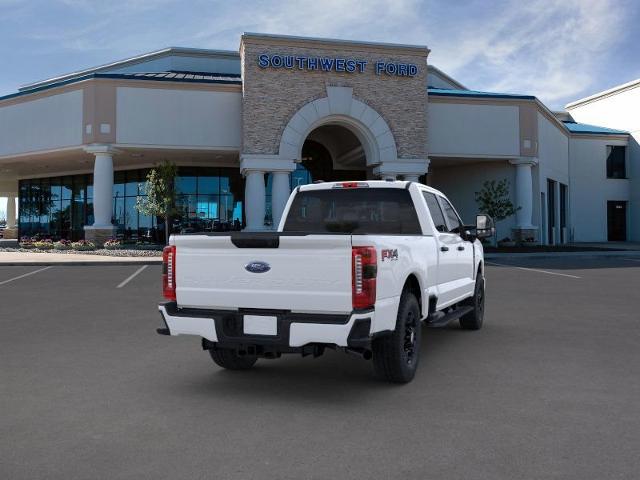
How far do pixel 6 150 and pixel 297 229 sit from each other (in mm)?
29686

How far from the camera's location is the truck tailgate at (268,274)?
195 inches

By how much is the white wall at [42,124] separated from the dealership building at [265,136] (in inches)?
3.3

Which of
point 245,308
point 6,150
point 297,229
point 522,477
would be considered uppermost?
point 6,150

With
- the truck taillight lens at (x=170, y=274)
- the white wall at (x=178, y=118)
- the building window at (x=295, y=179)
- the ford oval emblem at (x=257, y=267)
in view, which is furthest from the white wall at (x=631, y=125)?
the truck taillight lens at (x=170, y=274)

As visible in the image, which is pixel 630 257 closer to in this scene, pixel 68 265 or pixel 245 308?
pixel 68 265

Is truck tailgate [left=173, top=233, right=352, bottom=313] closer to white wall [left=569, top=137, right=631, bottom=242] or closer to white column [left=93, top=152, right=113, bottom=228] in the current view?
white column [left=93, top=152, right=113, bottom=228]

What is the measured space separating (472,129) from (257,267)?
91.1 ft

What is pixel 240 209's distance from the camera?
34656 millimetres

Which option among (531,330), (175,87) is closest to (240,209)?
(175,87)

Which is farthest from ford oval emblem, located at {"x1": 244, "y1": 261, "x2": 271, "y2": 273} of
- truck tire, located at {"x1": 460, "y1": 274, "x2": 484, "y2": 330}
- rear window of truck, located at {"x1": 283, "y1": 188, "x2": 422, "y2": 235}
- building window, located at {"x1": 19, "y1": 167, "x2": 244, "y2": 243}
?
building window, located at {"x1": 19, "y1": 167, "x2": 244, "y2": 243}

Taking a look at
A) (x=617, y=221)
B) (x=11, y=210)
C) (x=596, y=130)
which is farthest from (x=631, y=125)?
(x=11, y=210)

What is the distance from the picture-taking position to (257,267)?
17.1 feet

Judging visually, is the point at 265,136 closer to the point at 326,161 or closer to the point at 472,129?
the point at 326,161

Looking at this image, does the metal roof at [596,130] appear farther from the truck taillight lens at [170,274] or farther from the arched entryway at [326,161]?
the truck taillight lens at [170,274]
